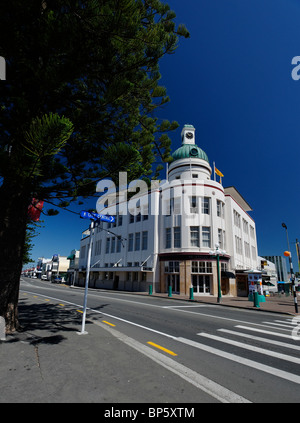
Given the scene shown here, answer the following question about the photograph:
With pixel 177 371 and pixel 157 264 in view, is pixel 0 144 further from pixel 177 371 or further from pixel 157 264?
pixel 157 264

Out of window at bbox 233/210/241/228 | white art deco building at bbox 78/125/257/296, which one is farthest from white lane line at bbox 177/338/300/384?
window at bbox 233/210/241/228

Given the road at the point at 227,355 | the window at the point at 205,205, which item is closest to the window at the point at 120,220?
the window at the point at 205,205

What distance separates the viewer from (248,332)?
7695mm

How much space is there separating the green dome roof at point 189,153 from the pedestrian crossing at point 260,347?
26.3m

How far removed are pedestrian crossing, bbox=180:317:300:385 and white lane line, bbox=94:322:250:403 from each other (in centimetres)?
138

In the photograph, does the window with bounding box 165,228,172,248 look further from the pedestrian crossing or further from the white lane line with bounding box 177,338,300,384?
the white lane line with bounding box 177,338,300,384

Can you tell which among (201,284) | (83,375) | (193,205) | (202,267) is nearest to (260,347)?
(83,375)

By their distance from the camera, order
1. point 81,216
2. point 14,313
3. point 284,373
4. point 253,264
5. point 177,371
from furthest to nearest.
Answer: point 253,264
point 81,216
point 14,313
point 284,373
point 177,371

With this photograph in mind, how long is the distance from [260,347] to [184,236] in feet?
68.7

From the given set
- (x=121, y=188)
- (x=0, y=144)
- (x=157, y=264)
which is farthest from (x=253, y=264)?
(x=0, y=144)

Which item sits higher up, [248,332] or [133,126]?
[133,126]

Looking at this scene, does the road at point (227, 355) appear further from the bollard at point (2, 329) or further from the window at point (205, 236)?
the window at point (205, 236)

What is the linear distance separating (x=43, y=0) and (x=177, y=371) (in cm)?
788

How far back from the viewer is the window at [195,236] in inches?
1053
